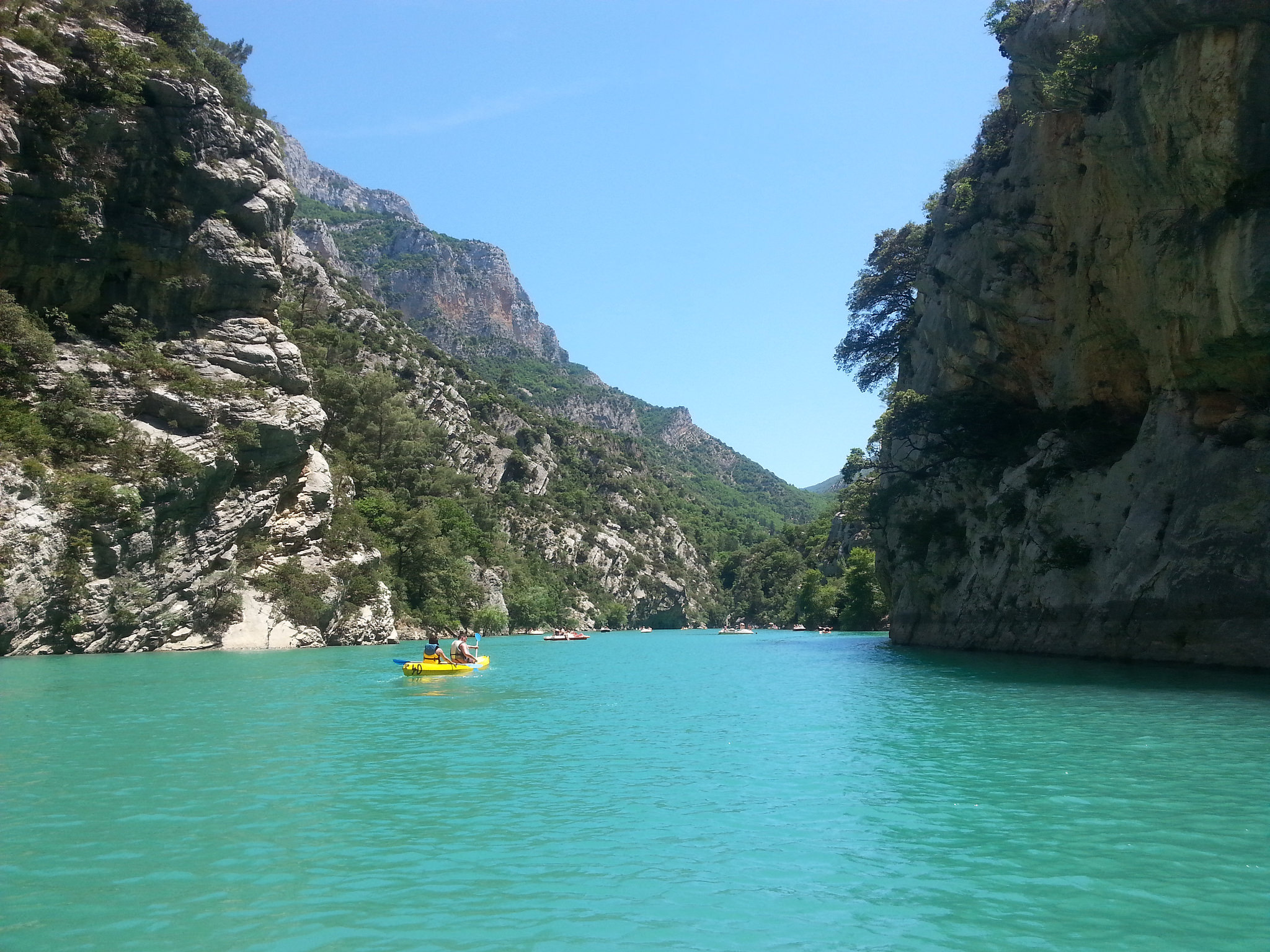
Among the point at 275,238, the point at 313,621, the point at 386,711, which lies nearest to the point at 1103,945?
the point at 386,711

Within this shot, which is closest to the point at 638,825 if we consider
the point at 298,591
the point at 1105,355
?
the point at 1105,355

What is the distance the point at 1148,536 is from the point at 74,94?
1767 inches

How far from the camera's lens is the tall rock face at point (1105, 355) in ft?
75.2

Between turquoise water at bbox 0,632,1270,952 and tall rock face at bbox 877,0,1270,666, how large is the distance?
23.8 ft

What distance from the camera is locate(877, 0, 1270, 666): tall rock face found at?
22906 millimetres

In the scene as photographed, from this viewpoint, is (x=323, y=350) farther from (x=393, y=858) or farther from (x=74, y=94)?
(x=393, y=858)

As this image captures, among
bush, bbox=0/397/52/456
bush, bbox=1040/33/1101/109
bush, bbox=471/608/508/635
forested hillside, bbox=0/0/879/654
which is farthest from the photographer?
bush, bbox=471/608/508/635

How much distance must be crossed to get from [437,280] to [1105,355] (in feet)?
487

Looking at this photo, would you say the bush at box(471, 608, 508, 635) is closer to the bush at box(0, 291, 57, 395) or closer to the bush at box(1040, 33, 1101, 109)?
the bush at box(0, 291, 57, 395)

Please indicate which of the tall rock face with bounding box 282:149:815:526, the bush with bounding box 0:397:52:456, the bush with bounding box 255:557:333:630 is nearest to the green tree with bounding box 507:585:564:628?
the bush with bounding box 255:557:333:630

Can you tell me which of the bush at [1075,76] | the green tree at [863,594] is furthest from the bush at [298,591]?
the green tree at [863,594]

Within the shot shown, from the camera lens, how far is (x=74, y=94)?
125 ft

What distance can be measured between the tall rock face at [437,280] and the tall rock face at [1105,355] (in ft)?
403

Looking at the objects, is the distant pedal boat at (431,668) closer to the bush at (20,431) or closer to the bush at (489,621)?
the bush at (20,431)
